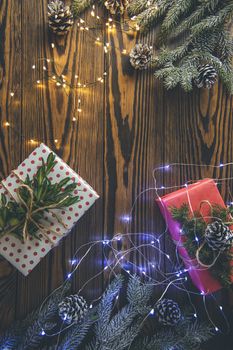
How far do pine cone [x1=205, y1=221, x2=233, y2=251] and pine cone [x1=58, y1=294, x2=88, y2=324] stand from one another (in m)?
0.40

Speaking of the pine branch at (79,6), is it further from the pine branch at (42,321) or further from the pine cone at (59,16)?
the pine branch at (42,321)

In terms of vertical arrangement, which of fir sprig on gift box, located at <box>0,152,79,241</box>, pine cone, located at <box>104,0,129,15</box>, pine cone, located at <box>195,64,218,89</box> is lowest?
fir sprig on gift box, located at <box>0,152,79,241</box>

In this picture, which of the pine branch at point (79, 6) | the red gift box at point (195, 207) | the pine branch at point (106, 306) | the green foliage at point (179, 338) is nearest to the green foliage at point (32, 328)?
the pine branch at point (106, 306)

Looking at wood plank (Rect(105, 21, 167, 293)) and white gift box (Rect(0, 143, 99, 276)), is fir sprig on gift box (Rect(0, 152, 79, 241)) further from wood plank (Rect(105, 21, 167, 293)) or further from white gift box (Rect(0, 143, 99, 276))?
wood plank (Rect(105, 21, 167, 293))

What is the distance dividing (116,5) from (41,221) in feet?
2.20

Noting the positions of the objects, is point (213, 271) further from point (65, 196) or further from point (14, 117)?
point (14, 117)

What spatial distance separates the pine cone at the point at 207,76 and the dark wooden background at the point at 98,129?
82 millimetres

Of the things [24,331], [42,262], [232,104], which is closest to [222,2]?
[232,104]

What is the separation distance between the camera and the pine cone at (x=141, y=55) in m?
1.04

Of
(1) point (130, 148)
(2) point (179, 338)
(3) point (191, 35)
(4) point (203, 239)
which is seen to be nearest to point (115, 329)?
(2) point (179, 338)

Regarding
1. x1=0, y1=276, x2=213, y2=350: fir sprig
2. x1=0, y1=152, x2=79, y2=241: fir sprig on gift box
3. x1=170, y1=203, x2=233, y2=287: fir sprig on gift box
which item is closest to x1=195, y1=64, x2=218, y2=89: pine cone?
x1=170, y1=203, x2=233, y2=287: fir sprig on gift box

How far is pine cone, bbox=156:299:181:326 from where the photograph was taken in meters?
0.98

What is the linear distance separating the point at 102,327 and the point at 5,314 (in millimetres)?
301

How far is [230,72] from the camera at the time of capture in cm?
106
